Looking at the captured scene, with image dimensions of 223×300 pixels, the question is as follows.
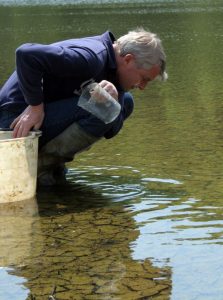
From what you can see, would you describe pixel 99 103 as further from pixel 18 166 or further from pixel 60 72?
pixel 18 166

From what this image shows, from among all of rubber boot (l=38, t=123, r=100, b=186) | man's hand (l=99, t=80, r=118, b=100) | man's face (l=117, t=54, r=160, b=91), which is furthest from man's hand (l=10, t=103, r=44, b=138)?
man's face (l=117, t=54, r=160, b=91)

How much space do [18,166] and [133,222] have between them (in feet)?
2.25

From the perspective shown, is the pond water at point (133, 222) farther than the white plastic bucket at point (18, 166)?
No

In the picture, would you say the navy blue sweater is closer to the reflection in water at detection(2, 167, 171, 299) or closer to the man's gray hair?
the man's gray hair

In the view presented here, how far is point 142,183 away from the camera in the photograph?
4320mm

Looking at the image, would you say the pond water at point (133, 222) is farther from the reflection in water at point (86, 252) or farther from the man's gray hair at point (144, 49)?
the man's gray hair at point (144, 49)

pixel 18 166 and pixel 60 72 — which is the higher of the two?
Result: pixel 60 72

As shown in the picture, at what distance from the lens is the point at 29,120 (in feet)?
12.8

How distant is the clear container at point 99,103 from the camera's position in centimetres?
381

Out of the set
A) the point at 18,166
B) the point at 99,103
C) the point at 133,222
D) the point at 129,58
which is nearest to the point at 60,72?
the point at 99,103

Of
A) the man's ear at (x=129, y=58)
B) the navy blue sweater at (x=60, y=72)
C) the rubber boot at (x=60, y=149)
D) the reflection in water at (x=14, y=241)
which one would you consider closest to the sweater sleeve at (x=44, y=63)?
the navy blue sweater at (x=60, y=72)

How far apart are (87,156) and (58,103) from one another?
39.3 inches

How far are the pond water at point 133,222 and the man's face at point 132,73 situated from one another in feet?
1.94

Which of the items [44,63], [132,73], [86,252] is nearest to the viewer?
[86,252]
